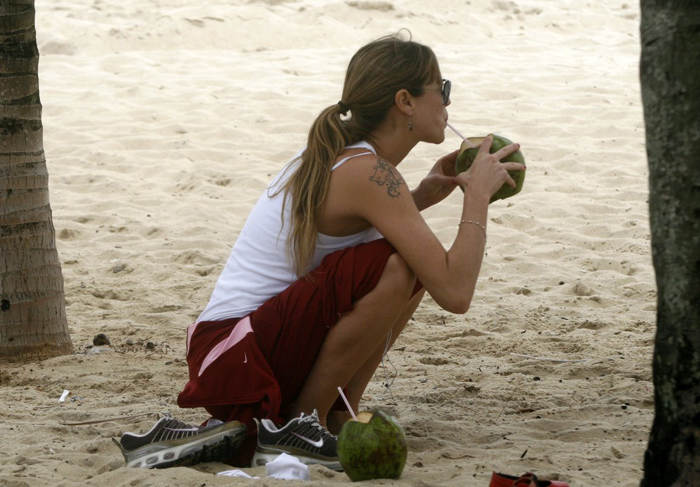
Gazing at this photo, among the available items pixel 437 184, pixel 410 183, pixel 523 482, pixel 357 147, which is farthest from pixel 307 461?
pixel 410 183

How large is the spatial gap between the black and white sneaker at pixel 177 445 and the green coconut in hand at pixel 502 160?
1199mm

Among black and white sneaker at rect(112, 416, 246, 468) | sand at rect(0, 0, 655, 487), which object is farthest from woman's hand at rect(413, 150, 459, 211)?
black and white sneaker at rect(112, 416, 246, 468)

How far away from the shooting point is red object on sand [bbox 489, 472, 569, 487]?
215 cm

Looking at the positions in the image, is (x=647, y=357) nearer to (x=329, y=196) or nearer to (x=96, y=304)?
(x=329, y=196)

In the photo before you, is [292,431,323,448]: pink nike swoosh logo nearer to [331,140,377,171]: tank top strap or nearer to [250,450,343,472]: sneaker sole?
[250,450,343,472]: sneaker sole

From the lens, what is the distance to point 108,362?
4.18 m

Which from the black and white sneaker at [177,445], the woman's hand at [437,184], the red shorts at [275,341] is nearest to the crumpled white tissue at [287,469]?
the black and white sneaker at [177,445]

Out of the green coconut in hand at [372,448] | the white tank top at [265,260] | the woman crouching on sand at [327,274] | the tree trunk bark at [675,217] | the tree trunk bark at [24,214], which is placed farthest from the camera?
the tree trunk bark at [24,214]

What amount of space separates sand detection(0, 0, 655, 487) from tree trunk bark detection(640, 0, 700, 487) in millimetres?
496

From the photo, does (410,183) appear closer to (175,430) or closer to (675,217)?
(175,430)

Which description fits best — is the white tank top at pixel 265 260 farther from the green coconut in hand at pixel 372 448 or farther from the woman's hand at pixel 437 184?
the green coconut in hand at pixel 372 448

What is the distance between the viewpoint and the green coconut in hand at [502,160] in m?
3.21

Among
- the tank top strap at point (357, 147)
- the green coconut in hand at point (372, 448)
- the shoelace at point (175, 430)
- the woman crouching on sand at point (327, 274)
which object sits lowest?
the shoelace at point (175, 430)

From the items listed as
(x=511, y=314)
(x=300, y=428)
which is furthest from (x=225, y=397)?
(x=511, y=314)
